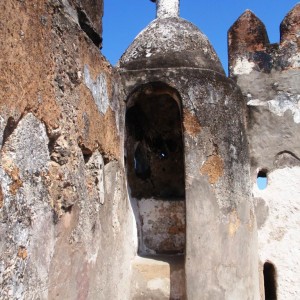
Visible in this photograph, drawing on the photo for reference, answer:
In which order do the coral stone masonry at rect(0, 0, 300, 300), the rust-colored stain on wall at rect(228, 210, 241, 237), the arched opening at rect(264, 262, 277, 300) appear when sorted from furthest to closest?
the arched opening at rect(264, 262, 277, 300), the rust-colored stain on wall at rect(228, 210, 241, 237), the coral stone masonry at rect(0, 0, 300, 300)

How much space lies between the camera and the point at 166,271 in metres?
3.94

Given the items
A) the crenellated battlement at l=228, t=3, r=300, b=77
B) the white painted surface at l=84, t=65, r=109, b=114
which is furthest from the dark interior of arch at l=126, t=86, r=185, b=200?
the white painted surface at l=84, t=65, r=109, b=114

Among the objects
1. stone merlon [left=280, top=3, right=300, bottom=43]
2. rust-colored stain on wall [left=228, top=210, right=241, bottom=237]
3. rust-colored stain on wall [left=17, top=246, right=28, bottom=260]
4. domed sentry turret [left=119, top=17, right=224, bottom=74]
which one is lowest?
rust-colored stain on wall [left=17, top=246, right=28, bottom=260]

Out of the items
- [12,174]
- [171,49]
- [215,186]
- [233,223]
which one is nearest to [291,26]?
[171,49]

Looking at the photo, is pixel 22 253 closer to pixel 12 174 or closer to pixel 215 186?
pixel 12 174

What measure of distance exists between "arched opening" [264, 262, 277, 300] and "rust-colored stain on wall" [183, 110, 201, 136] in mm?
1619

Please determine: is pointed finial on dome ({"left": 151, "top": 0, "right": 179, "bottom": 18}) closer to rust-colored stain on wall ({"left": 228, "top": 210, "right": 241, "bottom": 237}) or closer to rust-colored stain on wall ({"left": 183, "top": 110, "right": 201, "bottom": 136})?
rust-colored stain on wall ({"left": 183, "top": 110, "right": 201, "bottom": 136})

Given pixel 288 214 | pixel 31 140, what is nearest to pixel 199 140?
pixel 288 214

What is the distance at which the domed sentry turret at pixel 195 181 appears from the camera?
12.3 ft

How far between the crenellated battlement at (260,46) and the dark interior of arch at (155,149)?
2.95 feet

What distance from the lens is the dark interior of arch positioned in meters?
4.89

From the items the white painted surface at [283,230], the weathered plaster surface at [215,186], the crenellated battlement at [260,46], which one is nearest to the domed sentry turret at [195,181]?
the weathered plaster surface at [215,186]

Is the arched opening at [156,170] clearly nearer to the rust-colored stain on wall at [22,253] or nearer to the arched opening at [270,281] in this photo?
the arched opening at [270,281]

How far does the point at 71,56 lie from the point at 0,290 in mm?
1383
